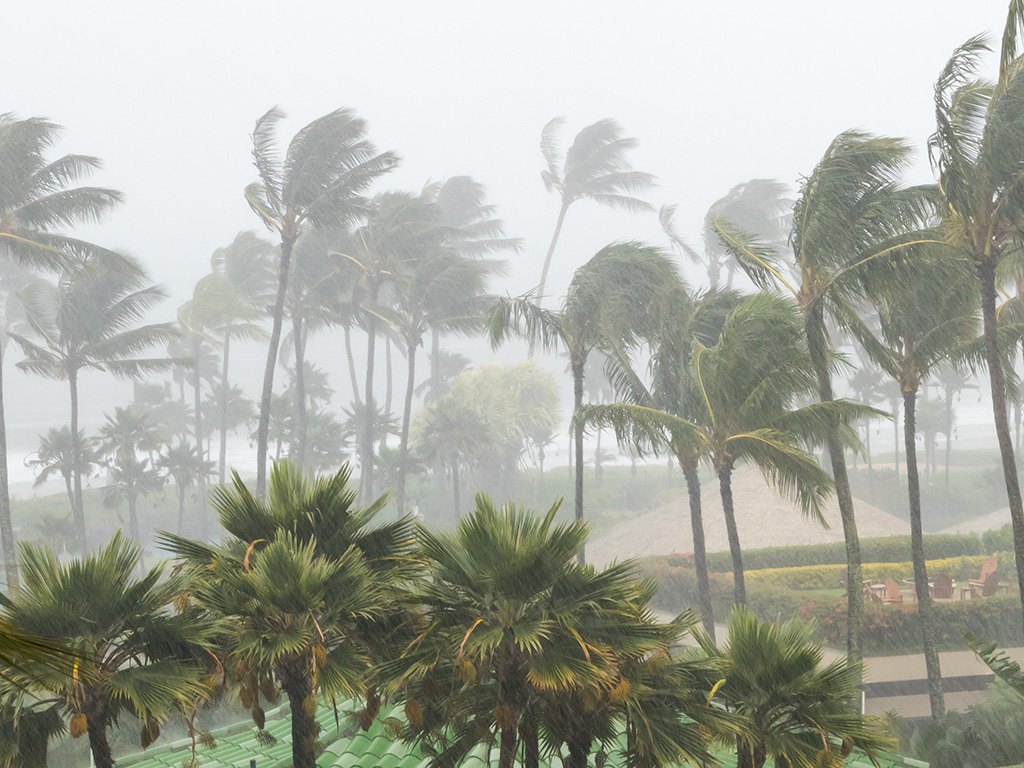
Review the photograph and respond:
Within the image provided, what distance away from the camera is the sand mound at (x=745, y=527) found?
115 feet

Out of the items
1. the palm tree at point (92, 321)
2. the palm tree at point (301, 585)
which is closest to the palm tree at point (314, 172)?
the palm tree at point (92, 321)

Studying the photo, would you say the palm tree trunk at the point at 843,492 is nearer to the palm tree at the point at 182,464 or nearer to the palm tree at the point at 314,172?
the palm tree at the point at 314,172

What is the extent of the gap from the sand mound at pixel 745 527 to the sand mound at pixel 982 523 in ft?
19.7

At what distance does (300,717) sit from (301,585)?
5.16 ft

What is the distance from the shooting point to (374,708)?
734cm

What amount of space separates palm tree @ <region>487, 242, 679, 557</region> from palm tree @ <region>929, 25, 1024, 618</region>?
7902 millimetres

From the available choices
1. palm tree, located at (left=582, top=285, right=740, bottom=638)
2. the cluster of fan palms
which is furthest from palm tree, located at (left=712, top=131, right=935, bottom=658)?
the cluster of fan palms

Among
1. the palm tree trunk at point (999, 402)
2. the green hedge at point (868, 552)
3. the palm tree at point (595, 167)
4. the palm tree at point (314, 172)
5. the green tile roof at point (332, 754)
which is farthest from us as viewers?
the palm tree at point (595, 167)

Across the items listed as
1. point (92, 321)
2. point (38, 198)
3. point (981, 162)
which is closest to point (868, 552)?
point (981, 162)

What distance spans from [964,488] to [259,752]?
4858 cm

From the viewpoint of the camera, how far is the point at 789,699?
7488mm

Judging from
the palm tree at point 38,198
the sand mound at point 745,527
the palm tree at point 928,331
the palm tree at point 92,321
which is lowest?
the sand mound at point 745,527

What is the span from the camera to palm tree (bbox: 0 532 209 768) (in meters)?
6.45

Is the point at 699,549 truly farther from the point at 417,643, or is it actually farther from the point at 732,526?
the point at 417,643
